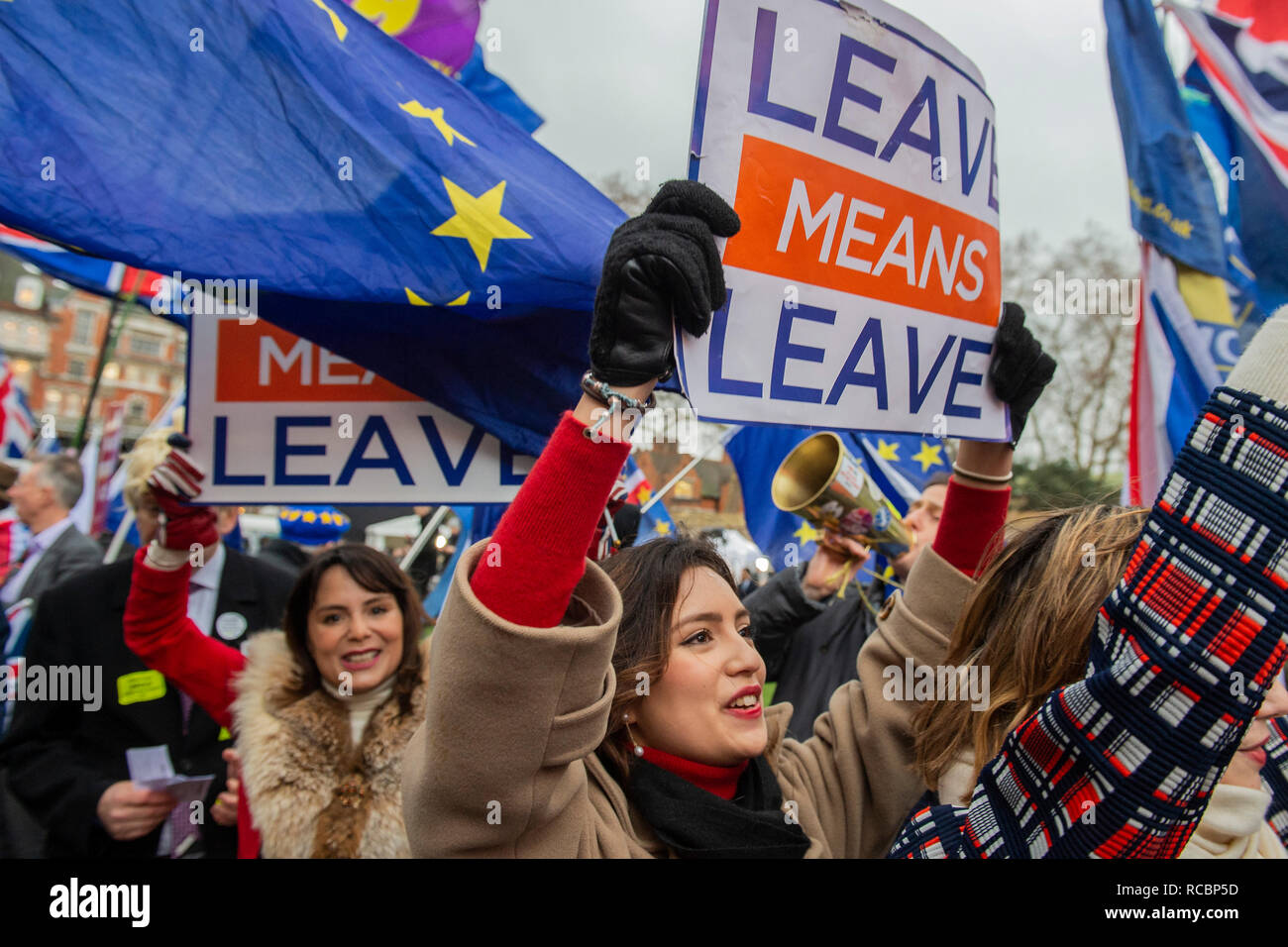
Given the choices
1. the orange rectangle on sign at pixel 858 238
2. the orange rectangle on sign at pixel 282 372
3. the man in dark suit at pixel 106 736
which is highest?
the orange rectangle on sign at pixel 858 238

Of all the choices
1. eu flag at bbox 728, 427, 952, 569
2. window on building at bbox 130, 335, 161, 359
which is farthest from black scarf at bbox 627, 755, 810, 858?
window on building at bbox 130, 335, 161, 359

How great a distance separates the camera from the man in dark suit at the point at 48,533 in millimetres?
4855

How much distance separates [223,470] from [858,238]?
1964mm

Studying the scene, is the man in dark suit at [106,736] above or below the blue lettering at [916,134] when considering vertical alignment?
below

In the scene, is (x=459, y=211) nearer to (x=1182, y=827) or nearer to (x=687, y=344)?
(x=687, y=344)

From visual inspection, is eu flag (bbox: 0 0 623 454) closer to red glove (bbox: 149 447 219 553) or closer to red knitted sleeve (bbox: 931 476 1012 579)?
red glove (bbox: 149 447 219 553)

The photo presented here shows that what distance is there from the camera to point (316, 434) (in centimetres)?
280

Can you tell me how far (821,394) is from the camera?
1871 mm

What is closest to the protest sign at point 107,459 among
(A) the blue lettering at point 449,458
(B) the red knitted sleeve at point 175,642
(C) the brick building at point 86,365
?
(B) the red knitted sleeve at point 175,642

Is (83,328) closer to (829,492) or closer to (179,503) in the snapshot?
(179,503)

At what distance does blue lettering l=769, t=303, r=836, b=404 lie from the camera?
1.78 metres

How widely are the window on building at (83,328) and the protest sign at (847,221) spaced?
56816 mm

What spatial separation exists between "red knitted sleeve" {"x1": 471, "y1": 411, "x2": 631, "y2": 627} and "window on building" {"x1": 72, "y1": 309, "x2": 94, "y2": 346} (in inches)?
2249

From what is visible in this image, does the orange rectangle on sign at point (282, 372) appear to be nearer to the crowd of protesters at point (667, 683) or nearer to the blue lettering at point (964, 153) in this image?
the crowd of protesters at point (667, 683)
